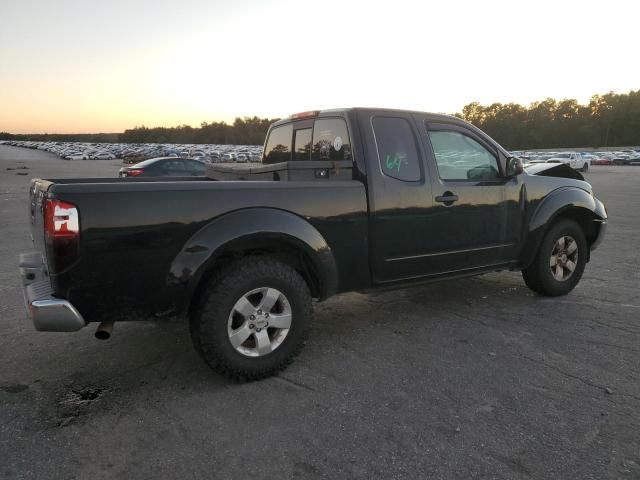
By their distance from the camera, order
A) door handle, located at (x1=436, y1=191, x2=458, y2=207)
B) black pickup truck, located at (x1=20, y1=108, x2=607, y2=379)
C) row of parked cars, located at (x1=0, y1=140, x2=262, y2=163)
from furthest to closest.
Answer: row of parked cars, located at (x1=0, y1=140, x2=262, y2=163) < door handle, located at (x1=436, y1=191, x2=458, y2=207) < black pickup truck, located at (x1=20, y1=108, x2=607, y2=379)

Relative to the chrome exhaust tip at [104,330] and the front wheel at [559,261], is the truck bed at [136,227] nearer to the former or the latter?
the chrome exhaust tip at [104,330]

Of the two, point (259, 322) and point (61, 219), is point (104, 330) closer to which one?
point (61, 219)

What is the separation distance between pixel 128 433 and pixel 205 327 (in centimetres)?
75

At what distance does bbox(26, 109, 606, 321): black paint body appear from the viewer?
283cm

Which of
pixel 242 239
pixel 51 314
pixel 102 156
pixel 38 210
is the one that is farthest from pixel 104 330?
pixel 102 156

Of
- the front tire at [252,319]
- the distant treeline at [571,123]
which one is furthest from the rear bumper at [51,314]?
the distant treeline at [571,123]

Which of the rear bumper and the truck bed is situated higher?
the truck bed

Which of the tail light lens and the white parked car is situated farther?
the white parked car

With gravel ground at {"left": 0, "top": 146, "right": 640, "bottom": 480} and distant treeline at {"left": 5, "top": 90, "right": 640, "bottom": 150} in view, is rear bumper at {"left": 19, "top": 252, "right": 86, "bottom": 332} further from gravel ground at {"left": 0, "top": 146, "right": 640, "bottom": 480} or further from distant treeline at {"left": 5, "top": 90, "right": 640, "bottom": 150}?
distant treeline at {"left": 5, "top": 90, "right": 640, "bottom": 150}

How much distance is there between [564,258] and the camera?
5.15 meters

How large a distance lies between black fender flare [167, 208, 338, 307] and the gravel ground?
0.75 meters

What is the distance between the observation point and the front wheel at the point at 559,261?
16.2 feet

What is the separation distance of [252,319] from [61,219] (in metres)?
1.33

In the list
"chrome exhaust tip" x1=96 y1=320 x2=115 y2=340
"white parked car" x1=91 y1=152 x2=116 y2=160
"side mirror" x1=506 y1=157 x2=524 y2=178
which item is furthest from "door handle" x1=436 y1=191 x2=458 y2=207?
"white parked car" x1=91 y1=152 x2=116 y2=160
